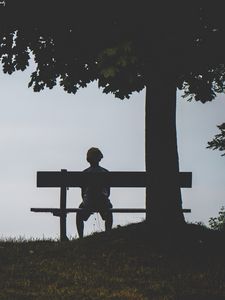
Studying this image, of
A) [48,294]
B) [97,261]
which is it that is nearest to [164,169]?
[97,261]

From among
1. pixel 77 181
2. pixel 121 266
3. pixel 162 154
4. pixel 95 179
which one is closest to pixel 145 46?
pixel 162 154

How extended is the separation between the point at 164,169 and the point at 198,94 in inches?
99.4

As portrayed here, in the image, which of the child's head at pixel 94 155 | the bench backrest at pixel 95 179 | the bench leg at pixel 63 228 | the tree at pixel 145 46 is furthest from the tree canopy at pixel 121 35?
the bench leg at pixel 63 228

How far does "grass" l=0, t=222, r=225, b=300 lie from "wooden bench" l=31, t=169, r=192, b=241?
2.60 feet

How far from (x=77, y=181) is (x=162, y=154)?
225cm

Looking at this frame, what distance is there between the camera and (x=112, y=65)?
990 cm

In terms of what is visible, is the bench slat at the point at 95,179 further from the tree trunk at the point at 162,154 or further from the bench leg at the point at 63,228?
the tree trunk at the point at 162,154

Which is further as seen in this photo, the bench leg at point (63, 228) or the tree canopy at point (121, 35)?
the bench leg at point (63, 228)

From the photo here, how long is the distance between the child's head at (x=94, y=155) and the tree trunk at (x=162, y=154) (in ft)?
4.96

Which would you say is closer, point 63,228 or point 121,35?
point 121,35

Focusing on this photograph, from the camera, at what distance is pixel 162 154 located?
11773 mm

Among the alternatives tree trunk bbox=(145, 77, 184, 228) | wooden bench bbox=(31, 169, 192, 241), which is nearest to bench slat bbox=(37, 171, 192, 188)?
wooden bench bbox=(31, 169, 192, 241)

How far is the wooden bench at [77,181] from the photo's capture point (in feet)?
42.4

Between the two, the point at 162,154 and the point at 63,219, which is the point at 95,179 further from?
the point at 162,154
